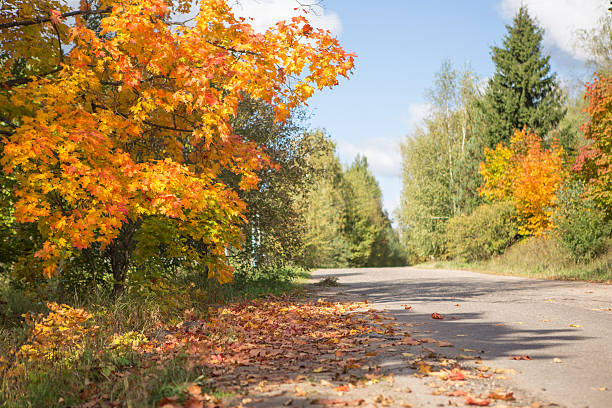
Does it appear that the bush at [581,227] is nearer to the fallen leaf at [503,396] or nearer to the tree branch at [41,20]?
the fallen leaf at [503,396]

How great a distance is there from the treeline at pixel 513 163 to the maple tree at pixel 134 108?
14.4 metres

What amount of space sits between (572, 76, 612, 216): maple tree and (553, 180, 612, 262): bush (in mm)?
606

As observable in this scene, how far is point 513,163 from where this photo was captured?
28.6 m

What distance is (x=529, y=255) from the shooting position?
74.2 ft

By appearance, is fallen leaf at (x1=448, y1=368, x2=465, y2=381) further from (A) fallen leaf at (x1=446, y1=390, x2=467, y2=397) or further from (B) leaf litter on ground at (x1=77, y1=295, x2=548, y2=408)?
(A) fallen leaf at (x1=446, y1=390, x2=467, y2=397)

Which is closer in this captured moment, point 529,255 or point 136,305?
point 136,305

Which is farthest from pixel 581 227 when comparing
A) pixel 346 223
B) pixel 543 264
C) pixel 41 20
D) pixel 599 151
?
pixel 346 223

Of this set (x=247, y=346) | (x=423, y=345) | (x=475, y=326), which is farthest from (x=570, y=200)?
(x=247, y=346)

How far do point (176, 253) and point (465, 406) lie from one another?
252 inches

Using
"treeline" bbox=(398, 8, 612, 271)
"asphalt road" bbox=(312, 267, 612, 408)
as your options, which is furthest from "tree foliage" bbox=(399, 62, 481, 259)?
"asphalt road" bbox=(312, 267, 612, 408)

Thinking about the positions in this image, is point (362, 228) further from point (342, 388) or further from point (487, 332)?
point (342, 388)

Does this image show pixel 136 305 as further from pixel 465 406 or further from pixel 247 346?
pixel 465 406

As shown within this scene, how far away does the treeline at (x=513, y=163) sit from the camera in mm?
18703

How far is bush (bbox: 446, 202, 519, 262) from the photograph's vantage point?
2694cm
